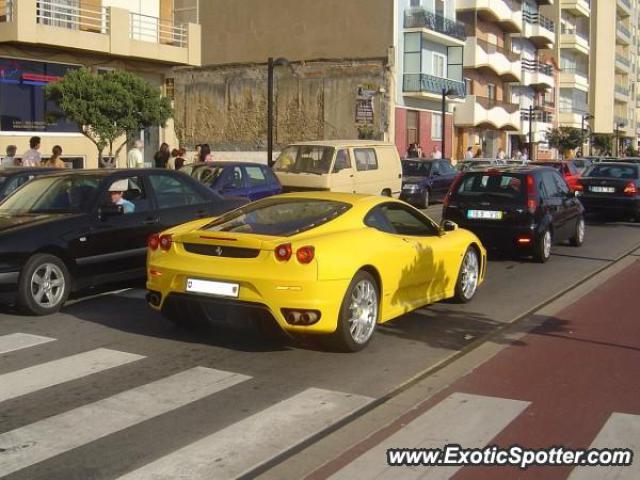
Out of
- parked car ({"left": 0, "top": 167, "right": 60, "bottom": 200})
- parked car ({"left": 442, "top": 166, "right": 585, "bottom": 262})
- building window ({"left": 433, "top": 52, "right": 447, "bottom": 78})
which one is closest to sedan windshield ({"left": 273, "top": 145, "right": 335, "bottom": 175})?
parked car ({"left": 442, "top": 166, "right": 585, "bottom": 262})

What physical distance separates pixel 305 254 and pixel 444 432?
204 centimetres

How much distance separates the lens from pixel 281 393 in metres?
5.75

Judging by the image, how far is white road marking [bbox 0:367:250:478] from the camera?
462cm

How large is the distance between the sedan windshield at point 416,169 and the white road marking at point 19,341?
697 inches

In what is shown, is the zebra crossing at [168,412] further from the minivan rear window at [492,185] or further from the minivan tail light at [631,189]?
the minivan tail light at [631,189]

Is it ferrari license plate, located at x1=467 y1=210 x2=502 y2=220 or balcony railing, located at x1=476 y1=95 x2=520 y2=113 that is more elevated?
balcony railing, located at x1=476 y1=95 x2=520 y2=113

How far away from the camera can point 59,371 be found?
633cm

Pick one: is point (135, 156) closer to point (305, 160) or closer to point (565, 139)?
point (305, 160)

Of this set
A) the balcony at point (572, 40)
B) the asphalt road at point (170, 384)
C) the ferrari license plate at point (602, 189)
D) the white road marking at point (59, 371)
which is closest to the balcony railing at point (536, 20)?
the balcony at point (572, 40)

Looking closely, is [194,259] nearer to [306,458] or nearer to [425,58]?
[306,458]

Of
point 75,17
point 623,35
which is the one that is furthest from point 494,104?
point 623,35

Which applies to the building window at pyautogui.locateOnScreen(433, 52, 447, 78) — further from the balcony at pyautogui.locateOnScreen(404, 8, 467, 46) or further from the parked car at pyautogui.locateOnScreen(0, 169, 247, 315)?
the parked car at pyautogui.locateOnScreen(0, 169, 247, 315)

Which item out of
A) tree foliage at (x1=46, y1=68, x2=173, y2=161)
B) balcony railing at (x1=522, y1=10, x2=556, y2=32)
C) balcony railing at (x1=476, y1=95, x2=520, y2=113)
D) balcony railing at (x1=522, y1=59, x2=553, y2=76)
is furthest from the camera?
balcony railing at (x1=522, y1=59, x2=553, y2=76)

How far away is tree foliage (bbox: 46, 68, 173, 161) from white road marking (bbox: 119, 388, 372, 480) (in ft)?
46.3
